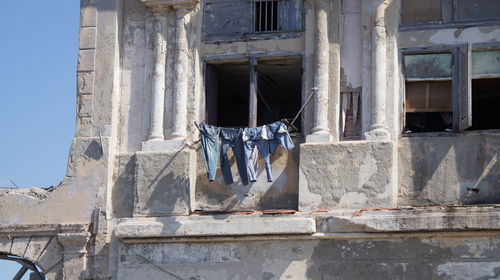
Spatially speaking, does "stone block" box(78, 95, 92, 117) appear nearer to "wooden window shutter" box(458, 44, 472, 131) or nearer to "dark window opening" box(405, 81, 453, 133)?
"dark window opening" box(405, 81, 453, 133)

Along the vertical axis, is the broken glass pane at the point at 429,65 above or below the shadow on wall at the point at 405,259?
above

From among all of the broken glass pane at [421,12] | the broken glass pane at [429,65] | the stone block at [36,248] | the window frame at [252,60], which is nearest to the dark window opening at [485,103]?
the broken glass pane at [429,65]

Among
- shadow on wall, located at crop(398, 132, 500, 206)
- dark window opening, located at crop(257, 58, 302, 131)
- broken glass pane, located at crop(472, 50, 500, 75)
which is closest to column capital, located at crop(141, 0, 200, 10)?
dark window opening, located at crop(257, 58, 302, 131)

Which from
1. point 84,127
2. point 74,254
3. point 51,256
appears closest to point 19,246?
point 51,256

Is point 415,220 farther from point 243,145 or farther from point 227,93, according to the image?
point 227,93

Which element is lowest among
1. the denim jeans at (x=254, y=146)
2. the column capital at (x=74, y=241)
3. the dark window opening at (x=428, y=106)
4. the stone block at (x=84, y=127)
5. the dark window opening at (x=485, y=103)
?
the column capital at (x=74, y=241)

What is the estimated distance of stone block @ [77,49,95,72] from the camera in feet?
58.0

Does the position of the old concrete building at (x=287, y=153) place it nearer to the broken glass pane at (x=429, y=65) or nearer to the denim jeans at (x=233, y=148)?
the broken glass pane at (x=429, y=65)

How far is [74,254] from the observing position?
17000 millimetres

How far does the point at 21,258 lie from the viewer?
17797mm

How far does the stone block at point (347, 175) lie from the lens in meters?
16.1


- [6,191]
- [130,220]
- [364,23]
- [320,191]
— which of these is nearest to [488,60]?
[364,23]

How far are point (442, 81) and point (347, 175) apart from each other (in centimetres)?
193

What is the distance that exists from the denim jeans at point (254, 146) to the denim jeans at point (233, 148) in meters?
0.09
